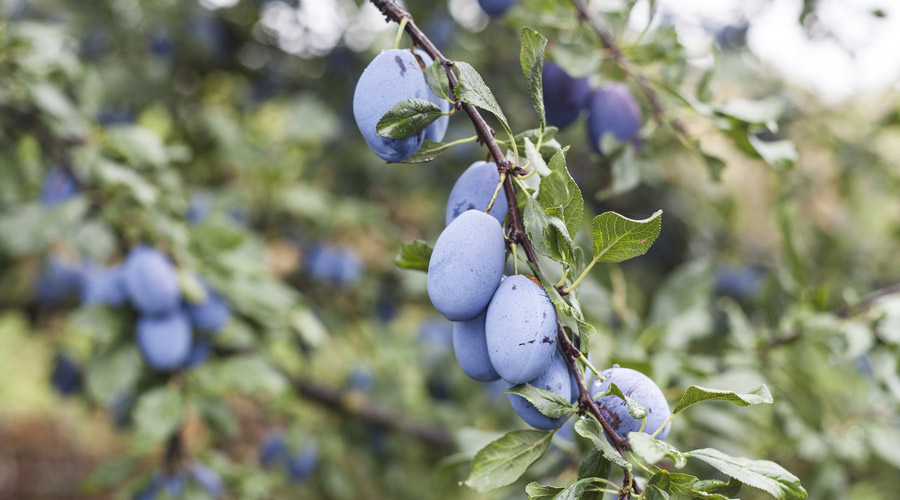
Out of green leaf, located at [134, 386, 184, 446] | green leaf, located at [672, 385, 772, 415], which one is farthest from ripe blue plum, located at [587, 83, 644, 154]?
green leaf, located at [134, 386, 184, 446]

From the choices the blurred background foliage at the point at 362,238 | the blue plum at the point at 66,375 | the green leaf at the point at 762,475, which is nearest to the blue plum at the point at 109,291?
the blurred background foliage at the point at 362,238

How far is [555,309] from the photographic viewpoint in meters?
0.60

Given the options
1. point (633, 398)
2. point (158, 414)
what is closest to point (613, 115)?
point (633, 398)

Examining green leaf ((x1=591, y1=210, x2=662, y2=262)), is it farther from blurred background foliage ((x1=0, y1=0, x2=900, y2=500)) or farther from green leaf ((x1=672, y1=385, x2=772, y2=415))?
blurred background foliage ((x1=0, y1=0, x2=900, y2=500))

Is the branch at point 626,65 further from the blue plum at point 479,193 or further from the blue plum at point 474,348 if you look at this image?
the blue plum at point 474,348

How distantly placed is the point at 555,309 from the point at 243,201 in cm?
150

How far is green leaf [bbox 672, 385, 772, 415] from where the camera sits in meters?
0.57

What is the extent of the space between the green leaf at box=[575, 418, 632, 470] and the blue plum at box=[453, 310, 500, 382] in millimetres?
114

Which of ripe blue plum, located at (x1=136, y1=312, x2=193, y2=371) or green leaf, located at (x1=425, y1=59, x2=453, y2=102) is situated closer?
green leaf, located at (x1=425, y1=59, x2=453, y2=102)

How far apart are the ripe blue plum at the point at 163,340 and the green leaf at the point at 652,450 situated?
87 cm

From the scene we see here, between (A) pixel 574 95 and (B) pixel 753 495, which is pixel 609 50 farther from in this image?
(B) pixel 753 495

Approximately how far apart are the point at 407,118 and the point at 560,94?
451mm

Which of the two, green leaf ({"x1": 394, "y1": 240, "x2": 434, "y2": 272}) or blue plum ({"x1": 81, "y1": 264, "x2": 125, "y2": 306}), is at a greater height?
green leaf ({"x1": 394, "y1": 240, "x2": 434, "y2": 272})

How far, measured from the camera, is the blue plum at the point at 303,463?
1.93 metres
